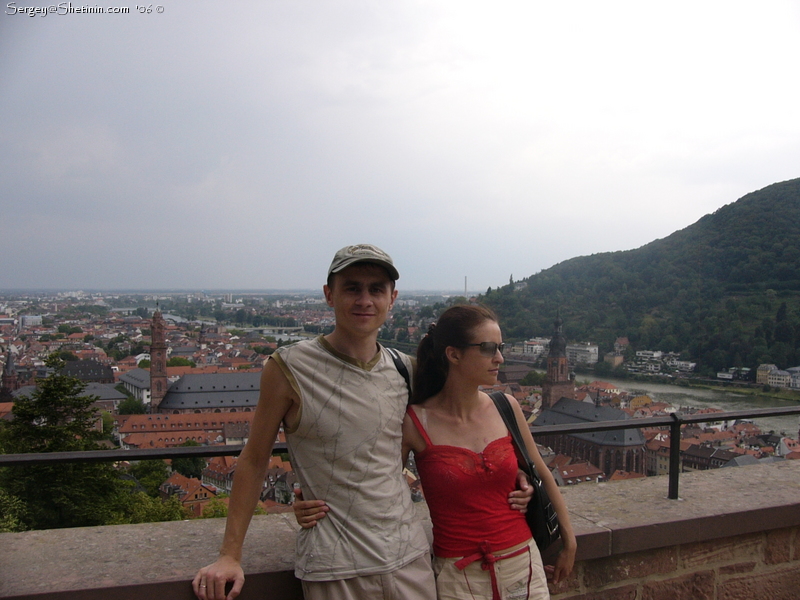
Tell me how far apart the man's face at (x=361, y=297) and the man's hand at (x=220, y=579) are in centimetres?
70

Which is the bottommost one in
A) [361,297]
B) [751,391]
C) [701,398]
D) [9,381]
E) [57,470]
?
[9,381]

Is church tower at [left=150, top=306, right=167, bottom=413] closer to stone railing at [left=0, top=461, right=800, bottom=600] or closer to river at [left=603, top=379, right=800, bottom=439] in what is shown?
river at [left=603, top=379, right=800, bottom=439]

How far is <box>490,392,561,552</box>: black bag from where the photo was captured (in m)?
1.78

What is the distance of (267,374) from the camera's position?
5.03 feet

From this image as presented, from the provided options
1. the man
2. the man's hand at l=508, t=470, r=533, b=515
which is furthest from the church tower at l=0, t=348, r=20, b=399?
the man's hand at l=508, t=470, r=533, b=515

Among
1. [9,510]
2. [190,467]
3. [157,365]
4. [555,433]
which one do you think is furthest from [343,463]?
[157,365]

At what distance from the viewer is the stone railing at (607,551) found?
1.87 metres

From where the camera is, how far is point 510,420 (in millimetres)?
1866

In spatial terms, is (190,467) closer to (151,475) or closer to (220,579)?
(151,475)

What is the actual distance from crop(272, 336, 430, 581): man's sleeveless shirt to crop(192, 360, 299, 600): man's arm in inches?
1.5

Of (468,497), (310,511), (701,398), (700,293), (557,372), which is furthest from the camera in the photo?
(557,372)

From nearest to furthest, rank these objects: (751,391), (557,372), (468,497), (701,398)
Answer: (468,497) < (751,391) < (701,398) < (557,372)

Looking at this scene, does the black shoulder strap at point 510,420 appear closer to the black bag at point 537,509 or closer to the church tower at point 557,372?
the black bag at point 537,509

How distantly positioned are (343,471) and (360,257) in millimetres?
560
